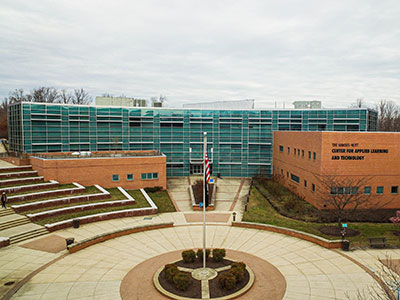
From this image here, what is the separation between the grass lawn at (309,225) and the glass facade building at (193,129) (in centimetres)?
1850

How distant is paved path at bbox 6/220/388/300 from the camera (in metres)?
15.6

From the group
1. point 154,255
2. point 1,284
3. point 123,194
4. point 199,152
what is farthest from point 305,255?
point 199,152

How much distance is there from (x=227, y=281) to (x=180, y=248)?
6886mm

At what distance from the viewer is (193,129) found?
51.3 meters

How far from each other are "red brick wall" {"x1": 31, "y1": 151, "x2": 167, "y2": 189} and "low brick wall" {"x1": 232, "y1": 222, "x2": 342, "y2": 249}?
16451 mm

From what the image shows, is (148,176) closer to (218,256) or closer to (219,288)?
(218,256)

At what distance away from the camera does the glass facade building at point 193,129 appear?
46.0 m

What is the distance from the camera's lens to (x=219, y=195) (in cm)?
3891

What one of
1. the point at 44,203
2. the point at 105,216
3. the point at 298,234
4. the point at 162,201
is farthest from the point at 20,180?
the point at 298,234

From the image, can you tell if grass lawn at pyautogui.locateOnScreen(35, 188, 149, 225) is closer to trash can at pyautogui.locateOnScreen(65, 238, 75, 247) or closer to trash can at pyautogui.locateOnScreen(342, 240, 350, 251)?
trash can at pyautogui.locateOnScreen(65, 238, 75, 247)

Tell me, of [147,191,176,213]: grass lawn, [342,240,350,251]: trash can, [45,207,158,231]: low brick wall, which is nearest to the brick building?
[342,240,350,251]: trash can

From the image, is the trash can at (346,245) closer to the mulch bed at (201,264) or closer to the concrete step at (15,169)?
the mulch bed at (201,264)

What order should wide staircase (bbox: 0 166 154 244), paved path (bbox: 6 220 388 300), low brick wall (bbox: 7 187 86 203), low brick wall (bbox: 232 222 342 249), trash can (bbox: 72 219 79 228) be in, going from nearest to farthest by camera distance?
paved path (bbox: 6 220 388 300)
low brick wall (bbox: 232 222 342 249)
wide staircase (bbox: 0 166 154 244)
trash can (bbox: 72 219 79 228)
low brick wall (bbox: 7 187 86 203)

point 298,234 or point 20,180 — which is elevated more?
point 20,180
